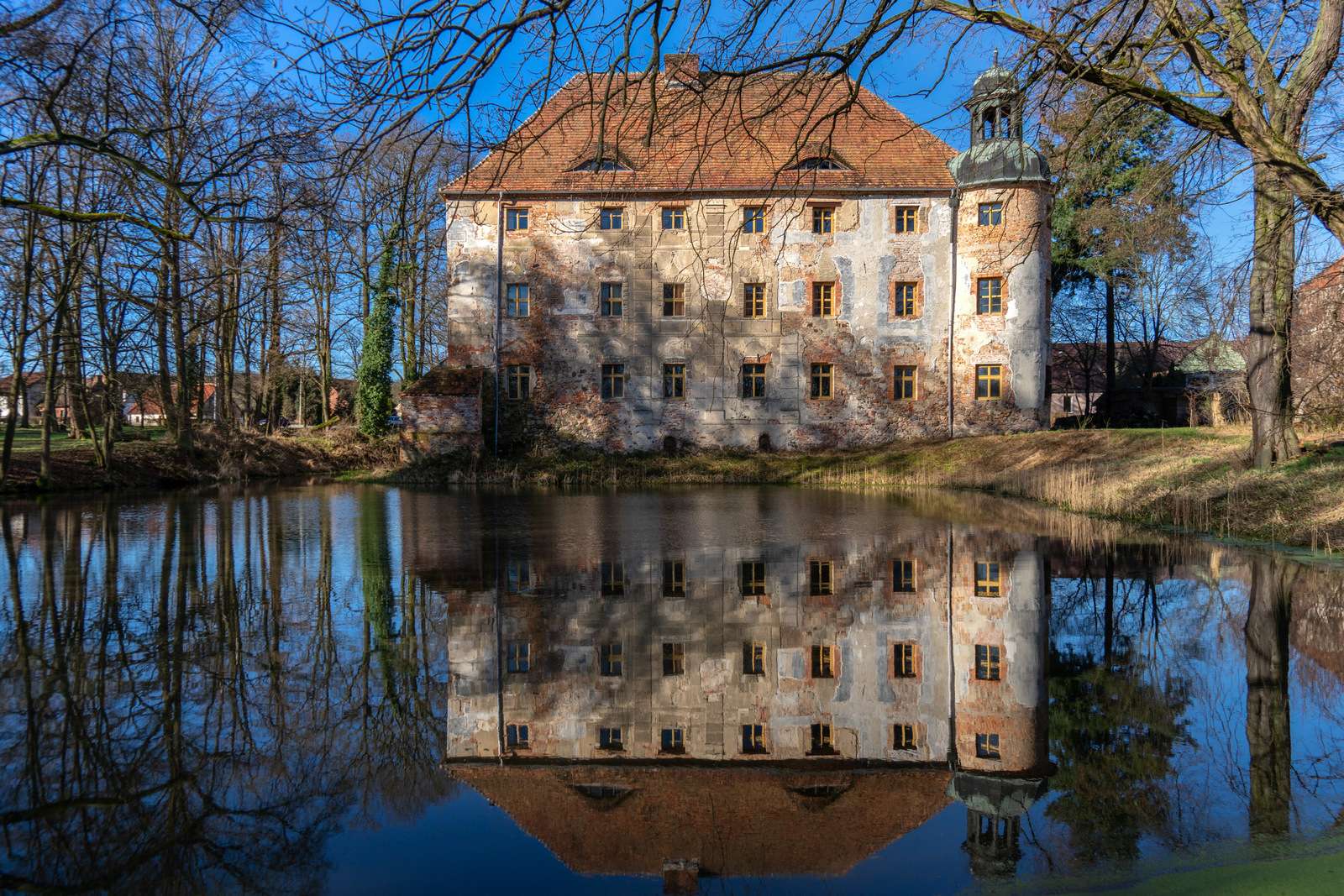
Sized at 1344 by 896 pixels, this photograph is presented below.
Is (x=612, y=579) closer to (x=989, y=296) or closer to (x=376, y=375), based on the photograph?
(x=989, y=296)

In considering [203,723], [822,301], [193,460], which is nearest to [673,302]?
[822,301]

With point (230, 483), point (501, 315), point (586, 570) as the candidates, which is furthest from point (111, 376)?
point (586, 570)

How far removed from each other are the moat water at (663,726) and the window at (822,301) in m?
21.4

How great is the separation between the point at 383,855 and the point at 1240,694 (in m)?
4.60

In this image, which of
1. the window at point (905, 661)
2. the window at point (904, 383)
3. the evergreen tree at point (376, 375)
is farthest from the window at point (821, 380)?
the window at point (905, 661)

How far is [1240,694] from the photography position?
4.98m

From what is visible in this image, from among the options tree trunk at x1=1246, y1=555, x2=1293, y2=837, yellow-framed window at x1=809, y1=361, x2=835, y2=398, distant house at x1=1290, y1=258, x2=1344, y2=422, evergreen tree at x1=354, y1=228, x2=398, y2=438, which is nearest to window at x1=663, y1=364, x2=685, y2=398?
yellow-framed window at x1=809, y1=361, x2=835, y2=398

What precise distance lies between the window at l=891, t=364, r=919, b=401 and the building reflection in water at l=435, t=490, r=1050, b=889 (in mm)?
20897

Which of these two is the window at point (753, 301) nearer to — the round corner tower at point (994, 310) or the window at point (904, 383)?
the window at point (904, 383)

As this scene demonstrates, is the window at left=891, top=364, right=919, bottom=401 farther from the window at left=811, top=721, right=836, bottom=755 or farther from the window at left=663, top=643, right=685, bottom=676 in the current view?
the window at left=811, top=721, right=836, bottom=755

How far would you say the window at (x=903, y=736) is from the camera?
437cm

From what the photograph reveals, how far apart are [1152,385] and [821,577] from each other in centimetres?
3857

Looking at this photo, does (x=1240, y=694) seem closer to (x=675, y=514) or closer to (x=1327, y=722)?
(x=1327, y=722)

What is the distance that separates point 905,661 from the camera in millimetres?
5789
